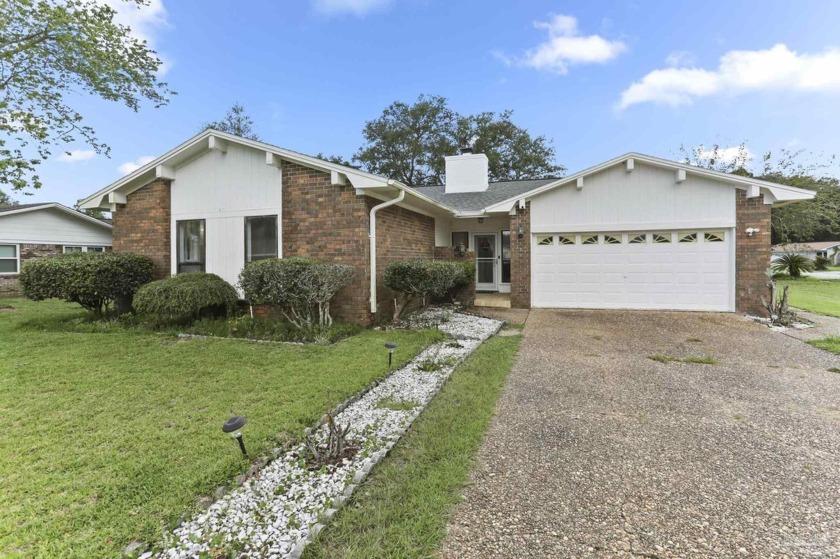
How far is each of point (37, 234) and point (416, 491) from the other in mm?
20544

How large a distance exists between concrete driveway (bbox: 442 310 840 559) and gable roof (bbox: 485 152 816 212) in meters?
4.83

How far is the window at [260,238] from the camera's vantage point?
28.1ft

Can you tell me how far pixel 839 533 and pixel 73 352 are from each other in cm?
864

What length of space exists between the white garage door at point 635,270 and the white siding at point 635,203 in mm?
278

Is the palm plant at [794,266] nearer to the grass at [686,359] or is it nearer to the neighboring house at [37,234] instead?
the grass at [686,359]

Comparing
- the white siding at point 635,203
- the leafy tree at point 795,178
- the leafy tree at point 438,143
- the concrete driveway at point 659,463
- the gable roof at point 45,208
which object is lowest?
the concrete driveway at point 659,463

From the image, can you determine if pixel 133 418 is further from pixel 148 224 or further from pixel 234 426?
pixel 148 224

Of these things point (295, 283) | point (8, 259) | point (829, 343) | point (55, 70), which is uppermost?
point (55, 70)

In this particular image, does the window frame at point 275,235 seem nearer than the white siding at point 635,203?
Yes

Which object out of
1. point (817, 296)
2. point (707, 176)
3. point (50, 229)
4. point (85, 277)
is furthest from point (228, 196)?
point (817, 296)

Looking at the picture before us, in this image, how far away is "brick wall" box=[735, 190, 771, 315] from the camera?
356 inches

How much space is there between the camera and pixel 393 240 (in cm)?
902

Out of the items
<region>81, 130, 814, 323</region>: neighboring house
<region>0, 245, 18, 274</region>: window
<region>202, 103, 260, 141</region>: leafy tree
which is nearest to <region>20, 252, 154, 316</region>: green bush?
<region>81, 130, 814, 323</region>: neighboring house

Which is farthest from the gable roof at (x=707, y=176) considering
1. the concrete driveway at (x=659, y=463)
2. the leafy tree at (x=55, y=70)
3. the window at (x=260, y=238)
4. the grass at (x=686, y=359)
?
the leafy tree at (x=55, y=70)
